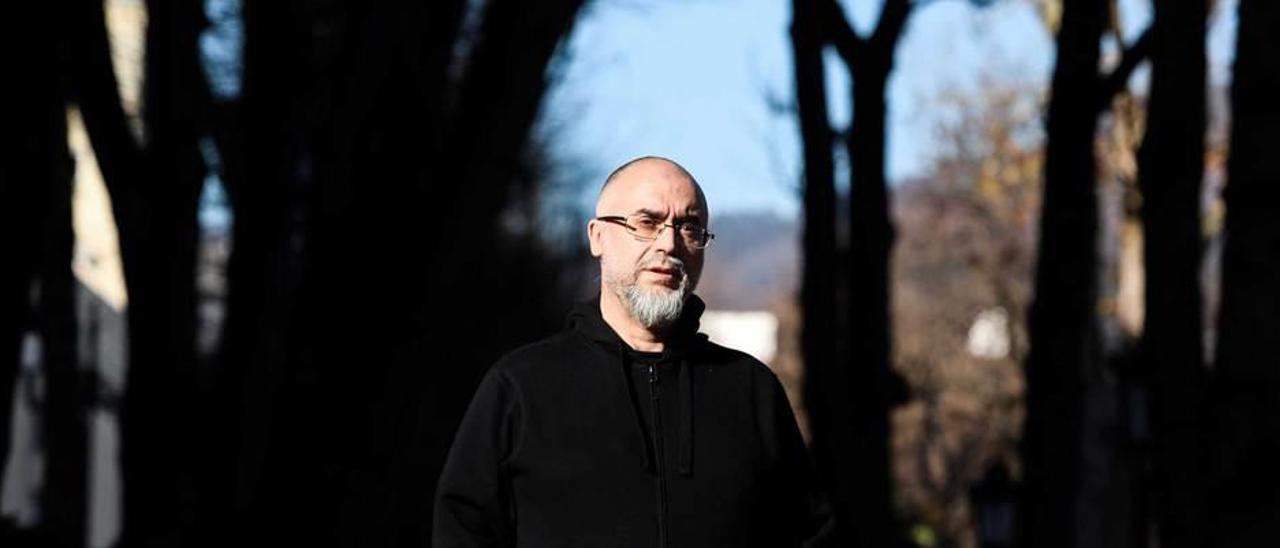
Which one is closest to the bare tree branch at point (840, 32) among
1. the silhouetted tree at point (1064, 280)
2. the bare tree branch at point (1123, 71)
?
the silhouetted tree at point (1064, 280)

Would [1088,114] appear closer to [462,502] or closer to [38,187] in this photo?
[38,187]

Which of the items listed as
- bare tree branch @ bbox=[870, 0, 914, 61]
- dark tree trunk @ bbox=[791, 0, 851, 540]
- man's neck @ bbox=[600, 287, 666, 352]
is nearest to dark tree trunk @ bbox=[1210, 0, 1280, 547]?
man's neck @ bbox=[600, 287, 666, 352]

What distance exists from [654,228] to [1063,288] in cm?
1048

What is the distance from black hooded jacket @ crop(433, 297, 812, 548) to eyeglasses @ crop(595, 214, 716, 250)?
122mm

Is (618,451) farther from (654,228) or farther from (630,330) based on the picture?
(654,228)

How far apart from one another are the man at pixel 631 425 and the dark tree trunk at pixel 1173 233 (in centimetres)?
610

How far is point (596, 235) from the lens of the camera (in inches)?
178

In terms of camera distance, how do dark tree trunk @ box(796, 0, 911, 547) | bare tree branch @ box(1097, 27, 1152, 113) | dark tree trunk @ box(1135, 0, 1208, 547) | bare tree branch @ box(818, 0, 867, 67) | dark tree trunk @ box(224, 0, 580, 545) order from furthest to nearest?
1. bare tree branch @ box(818, 0, 867, 67)
2. bare tree branch @ box(1097, 27, 1152, 113)
3. dark tree trunk @ box(796, 0, 911, 547)
4. dark tree trunk @ box(224, 0, 580, 545)
5. dark tree trunk @ box(1135, 0, 1208, 547)

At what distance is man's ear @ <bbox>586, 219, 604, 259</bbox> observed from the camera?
4500 millimetres

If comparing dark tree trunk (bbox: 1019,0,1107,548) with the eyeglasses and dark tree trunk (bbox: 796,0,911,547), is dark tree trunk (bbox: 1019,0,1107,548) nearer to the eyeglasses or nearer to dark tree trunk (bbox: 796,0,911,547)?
dark tree trunk (bbox: 796,0,911,547)

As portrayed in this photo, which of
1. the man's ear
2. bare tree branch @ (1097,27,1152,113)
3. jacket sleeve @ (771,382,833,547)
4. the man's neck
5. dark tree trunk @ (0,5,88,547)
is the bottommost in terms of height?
jacket sleeve @ (771,382,833,547)

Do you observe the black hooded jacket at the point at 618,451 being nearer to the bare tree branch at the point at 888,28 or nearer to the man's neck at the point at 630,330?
the man's neck at the point at 630,330

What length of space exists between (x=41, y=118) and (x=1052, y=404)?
5.54 metres

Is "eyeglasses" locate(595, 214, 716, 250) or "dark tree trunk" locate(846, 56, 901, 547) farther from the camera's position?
"dark tree trunk" locate(846, 56, 901, 547)
